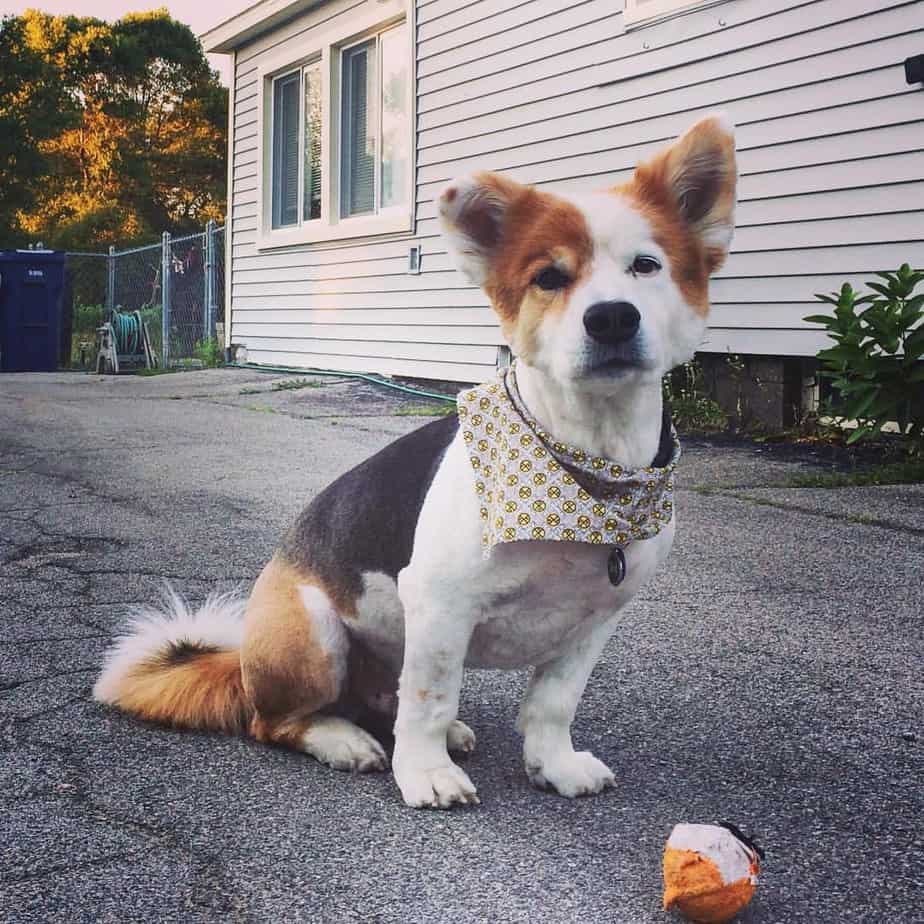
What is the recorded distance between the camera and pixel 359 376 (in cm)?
1201

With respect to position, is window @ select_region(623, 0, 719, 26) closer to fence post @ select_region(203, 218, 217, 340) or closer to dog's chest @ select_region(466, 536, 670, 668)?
dog's chest @ select_region(466, 536, 670, 668)

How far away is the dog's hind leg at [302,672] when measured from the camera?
8.30 ft

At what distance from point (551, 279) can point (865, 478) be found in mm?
4466

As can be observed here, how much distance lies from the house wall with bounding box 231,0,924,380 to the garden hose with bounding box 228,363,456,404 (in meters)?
0.18

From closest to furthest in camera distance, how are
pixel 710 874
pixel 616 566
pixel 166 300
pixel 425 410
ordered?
pixel 710 874, pixel 616 566, pixel 425 410, pixel 166 300

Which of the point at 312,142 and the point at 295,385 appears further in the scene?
the point at 312,142

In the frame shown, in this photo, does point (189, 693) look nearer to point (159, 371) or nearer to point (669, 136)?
point (669, 136)

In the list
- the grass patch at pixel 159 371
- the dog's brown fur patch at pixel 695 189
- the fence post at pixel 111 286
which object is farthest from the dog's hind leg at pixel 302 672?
the fence post at pixel 111 286

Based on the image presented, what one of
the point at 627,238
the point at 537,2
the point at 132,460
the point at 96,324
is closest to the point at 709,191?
the point at 627,238

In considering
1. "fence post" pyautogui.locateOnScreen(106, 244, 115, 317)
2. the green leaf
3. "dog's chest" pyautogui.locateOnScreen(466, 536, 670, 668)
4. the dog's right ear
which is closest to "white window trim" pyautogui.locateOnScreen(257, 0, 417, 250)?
"fence post" pyautogui.locateOnScreen(106, 244, 115, 317)

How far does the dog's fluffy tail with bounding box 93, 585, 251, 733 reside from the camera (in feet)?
9.03

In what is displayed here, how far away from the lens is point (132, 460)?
734cm

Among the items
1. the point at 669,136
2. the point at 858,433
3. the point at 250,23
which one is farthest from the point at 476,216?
the point at 250,23

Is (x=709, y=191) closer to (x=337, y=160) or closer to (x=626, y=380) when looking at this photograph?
(x=626, y=380)
